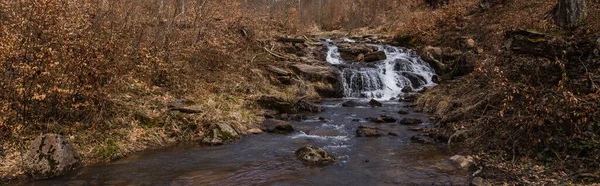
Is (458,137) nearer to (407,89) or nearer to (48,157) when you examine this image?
(48,157)

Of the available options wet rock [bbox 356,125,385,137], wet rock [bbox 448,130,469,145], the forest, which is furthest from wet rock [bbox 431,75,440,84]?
wet rock [bbox 448,130,469,145]

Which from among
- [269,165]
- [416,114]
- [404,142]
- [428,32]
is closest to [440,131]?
[404,142]

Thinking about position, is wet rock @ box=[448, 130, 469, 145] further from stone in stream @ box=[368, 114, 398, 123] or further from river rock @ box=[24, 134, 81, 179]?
river rock @ box=[24, 134, 81, 179]

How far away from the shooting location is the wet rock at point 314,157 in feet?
29.2

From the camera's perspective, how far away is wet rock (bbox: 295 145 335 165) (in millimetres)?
8906

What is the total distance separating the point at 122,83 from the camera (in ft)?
34.1

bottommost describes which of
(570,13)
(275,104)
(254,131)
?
(254,131)

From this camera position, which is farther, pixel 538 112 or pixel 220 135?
pixel 220 135

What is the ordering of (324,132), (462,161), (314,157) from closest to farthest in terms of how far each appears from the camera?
(462,161) < (314,157) < (324,132)

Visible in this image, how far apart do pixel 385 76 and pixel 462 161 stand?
551 inches

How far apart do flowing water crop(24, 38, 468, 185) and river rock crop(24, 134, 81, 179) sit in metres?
0.21

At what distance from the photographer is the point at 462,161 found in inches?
331

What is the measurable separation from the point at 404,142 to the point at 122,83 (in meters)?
8.27

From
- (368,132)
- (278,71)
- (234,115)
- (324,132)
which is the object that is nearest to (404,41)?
(278,71)
